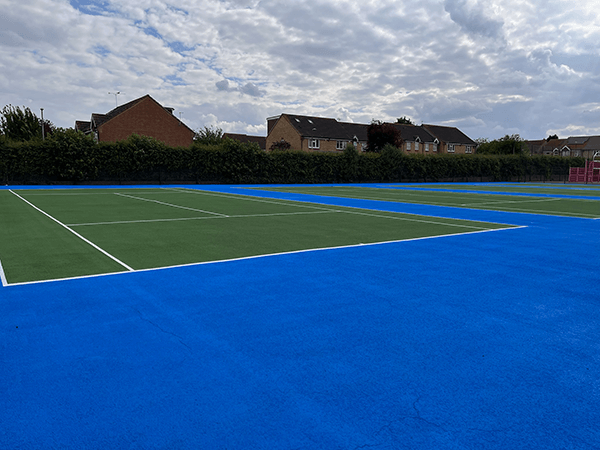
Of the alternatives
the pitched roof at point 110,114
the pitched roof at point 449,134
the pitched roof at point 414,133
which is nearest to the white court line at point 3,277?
the pitched roof at point 110,114

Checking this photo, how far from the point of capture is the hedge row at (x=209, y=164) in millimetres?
31781

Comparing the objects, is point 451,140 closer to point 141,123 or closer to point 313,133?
point 313,133

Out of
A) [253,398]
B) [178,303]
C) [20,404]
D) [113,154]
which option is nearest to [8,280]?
[178,303]

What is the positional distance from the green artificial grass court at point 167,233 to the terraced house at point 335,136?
4826cm

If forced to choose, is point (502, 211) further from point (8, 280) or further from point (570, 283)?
point (8, 280)

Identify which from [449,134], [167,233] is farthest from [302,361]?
[449,134]

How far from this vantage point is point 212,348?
395 cm

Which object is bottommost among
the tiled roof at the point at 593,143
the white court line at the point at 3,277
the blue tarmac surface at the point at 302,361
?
the blue tarmac surface at the point at 302,361

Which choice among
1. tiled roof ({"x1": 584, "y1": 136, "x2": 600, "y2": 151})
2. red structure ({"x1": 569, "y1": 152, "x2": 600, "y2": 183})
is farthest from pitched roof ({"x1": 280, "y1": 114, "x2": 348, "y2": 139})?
tiled roof ({"x1": 584, "y1": 136, "x2": 600, "y2": 151})

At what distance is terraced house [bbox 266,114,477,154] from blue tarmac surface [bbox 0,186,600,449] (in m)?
56.9

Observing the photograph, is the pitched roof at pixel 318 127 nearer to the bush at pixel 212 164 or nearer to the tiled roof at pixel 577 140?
the bush at pixel 212 164

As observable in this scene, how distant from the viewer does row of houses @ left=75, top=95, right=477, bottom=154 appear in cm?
5334

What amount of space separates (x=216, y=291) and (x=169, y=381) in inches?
94.6

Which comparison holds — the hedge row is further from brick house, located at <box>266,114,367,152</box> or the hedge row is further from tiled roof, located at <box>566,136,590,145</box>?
tiled roof, located at <box>566,136,590,145</box>
